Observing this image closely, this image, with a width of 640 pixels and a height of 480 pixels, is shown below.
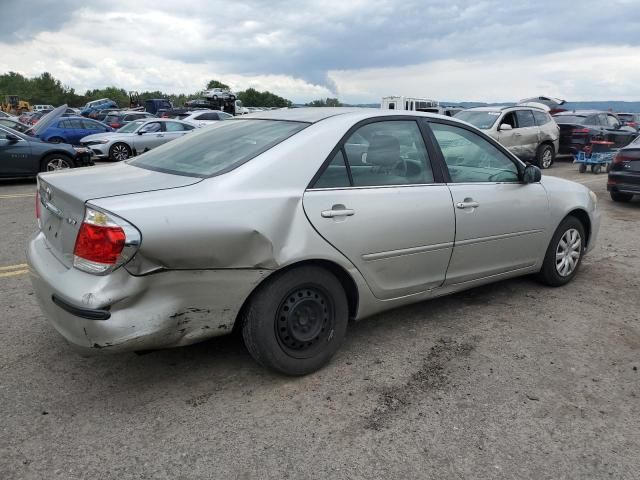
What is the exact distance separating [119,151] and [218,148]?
13.4 meters

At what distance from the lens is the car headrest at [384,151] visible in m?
3.46

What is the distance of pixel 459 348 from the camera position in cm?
361

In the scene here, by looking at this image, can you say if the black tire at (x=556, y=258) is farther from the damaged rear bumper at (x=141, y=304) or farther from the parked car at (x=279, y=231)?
the damaged rear bumper at (x=141, y=304)

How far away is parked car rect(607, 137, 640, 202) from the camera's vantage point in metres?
9.13

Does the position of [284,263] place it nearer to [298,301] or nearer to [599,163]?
[298,301]

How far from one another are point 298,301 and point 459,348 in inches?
50.4

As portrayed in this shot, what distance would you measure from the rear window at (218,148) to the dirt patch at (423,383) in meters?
1.56

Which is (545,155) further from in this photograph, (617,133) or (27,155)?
(27,155)

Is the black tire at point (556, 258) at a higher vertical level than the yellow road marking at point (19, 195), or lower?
higher

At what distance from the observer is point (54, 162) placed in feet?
38.0

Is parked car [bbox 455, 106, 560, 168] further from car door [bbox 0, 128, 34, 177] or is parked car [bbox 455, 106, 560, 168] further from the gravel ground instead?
car door [bbox 0, 128, 34, 177]

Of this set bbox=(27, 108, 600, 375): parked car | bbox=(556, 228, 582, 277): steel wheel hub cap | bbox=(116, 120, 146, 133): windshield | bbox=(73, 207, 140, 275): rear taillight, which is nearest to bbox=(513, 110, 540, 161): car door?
bbox=(556, 228, 582, 277): steel wheel hub cap

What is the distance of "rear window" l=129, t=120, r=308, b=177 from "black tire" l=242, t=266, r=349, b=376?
0.74 meters

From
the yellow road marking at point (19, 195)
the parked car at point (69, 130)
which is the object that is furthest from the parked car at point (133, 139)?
the yellow road marking at point (19, 195)
